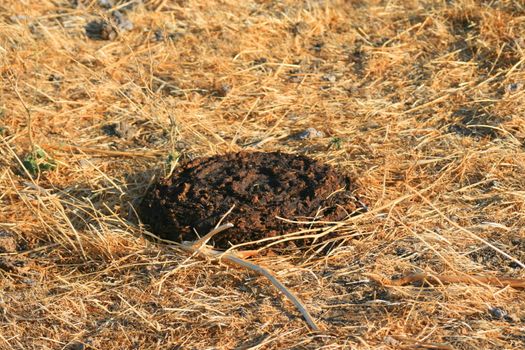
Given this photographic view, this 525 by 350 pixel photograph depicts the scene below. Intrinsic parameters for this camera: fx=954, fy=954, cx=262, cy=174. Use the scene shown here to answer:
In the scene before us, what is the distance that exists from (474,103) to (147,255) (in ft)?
7.72

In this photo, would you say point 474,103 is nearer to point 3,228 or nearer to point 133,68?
point 133,68

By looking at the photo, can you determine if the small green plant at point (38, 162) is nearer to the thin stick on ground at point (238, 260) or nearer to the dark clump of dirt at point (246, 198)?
the dark clump of dirt at point (246, 198)

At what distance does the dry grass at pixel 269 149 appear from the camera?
3754 mm

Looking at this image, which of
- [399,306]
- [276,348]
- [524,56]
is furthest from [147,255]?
[524,56]

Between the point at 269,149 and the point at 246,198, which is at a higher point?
the point at 246,198

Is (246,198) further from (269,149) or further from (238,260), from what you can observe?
(269,149)

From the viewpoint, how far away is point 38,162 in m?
4.78

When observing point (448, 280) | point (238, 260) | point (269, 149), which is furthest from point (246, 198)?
point (448, 280)

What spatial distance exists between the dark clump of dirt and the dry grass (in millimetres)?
118

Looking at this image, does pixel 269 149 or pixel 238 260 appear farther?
pixel 269 149

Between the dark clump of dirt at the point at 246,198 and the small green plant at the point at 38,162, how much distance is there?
58 centimetres

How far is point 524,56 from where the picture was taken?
5.91 m

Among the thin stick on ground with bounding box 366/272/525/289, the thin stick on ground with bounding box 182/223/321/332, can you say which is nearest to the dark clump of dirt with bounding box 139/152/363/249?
the thin stick on ground with bounding box 182/223/321/332

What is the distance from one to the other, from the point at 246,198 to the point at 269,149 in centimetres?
86
